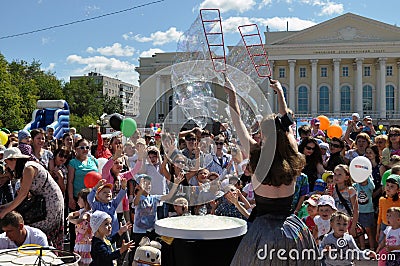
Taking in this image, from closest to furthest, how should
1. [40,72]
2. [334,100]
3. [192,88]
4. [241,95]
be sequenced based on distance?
[241,95]
[192,88]
[334,100]
[40,72]

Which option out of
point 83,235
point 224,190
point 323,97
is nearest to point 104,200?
point 83,235

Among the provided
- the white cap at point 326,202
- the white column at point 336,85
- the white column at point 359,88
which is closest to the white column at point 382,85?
the white column at point 359,88

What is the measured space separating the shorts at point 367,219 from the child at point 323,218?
140 cm

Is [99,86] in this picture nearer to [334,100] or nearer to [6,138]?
[334,100]

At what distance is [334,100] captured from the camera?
49.4 metres

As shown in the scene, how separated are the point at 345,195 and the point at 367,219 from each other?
832 mm

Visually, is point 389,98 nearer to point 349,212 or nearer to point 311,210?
point 349,212

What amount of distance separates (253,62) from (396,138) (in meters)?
4.30

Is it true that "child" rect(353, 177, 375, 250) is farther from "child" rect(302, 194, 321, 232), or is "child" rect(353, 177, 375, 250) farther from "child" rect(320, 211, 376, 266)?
"child" rect(320, 211, 376, 266)

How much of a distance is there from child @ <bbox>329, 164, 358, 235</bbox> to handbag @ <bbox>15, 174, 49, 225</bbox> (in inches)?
141

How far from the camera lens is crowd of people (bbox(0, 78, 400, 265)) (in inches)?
124

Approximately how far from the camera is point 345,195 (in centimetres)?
576

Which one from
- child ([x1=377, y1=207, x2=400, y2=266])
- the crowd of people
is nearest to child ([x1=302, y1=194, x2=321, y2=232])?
the crowd of people

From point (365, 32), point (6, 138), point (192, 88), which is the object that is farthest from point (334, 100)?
point (192, 88)
